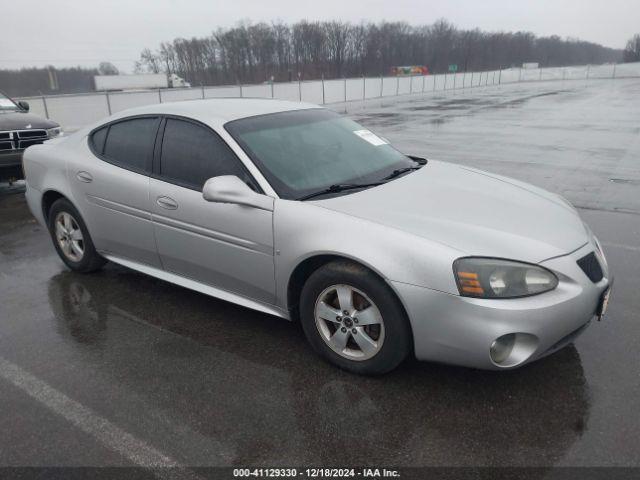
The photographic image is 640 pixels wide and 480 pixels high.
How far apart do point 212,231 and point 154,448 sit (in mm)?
1405

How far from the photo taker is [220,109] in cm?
383

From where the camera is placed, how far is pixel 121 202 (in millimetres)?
3994

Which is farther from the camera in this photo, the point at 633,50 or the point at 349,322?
the point at 633,50

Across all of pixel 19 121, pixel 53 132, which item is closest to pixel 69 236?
pixel 19 121

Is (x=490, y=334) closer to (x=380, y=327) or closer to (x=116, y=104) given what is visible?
(x=380, y=327)

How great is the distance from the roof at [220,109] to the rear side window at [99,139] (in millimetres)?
199

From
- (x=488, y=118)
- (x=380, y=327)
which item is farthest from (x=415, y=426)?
(x=488, y=118)

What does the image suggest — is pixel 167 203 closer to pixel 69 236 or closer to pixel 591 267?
pixel 69 236

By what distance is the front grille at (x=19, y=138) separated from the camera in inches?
307

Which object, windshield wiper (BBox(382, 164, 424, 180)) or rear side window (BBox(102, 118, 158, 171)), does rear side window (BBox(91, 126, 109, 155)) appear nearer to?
rear side window (BBox(102, 118, 158, 171))

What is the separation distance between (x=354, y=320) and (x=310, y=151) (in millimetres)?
1294

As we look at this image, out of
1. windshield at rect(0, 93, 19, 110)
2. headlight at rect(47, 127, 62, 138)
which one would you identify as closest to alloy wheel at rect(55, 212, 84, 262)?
headlight at rect(47, 127, 62, 138)

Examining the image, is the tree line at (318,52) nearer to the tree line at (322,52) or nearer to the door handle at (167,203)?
the tree line at (322,52)

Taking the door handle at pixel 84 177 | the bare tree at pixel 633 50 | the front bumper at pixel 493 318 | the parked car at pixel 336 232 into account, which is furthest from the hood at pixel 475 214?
the bare tree at pixel 633 50
